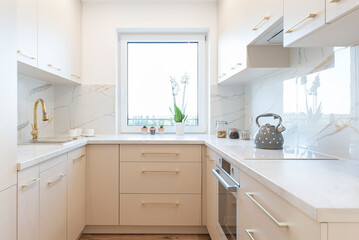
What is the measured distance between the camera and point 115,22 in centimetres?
291

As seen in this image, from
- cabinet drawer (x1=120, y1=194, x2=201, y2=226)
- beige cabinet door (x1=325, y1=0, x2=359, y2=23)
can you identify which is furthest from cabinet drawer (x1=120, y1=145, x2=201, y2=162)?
beige cabinet door (x1=325, y1=0, x2=359, y2=23)

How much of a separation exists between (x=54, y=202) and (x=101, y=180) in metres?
0.67

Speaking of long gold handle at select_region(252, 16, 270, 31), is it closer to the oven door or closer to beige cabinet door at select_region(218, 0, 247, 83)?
beige cabinet door at select_region(218, 0, 247, 83)

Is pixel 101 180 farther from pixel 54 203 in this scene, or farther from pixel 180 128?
pixel 180 128

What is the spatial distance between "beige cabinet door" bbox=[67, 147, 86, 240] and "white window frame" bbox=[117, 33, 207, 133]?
87cm

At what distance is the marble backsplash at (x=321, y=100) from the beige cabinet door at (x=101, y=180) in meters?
1.39

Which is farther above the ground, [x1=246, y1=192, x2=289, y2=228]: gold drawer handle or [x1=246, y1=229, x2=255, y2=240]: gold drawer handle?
[x1=246, y1=192, x2=289, y2=228]: gold drawer handle

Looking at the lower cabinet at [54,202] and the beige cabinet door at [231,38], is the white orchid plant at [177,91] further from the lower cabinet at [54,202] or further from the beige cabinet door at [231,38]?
the lower cabinet at [54,202]

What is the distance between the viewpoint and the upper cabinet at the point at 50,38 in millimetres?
1722

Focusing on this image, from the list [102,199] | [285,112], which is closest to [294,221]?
[285,112]

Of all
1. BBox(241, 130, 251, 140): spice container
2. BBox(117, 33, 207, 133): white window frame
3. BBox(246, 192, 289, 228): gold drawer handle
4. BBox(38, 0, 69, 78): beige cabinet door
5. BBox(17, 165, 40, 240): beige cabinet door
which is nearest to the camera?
BBox(246, 192, 289, 228): gold drawer handle

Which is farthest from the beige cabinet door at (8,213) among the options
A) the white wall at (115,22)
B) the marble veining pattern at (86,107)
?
the white wall at (115,22)

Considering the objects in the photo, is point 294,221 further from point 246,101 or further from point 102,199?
point 246,101

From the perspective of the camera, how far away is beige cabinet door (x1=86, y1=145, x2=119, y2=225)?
7.79 ft
